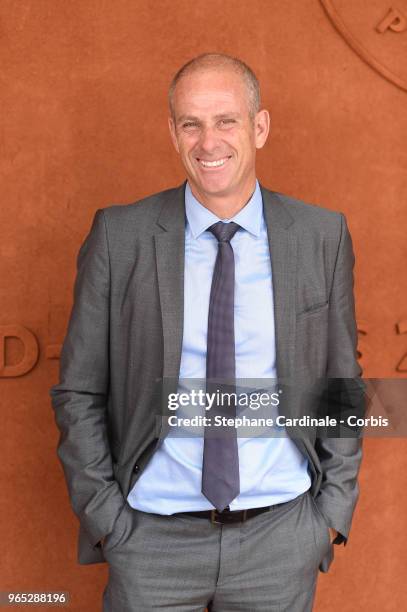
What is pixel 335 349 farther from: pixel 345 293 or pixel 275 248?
pixel 275 248

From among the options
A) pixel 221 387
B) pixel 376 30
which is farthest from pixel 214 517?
pixel 376 30

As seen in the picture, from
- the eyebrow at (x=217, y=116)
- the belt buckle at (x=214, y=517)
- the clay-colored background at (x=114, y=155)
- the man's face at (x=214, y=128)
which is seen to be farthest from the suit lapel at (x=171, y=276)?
the clay-colored background at (x=114, y=155)

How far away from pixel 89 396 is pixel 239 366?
0.41 metres

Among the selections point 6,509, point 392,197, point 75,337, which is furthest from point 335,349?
point 6,509

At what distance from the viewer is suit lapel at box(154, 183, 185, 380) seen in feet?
6.36

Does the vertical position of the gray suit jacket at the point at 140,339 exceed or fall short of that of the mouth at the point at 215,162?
it falls short

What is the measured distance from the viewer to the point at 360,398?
2223 millimetres

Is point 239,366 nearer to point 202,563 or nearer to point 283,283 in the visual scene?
point 283,283

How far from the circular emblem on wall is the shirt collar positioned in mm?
978

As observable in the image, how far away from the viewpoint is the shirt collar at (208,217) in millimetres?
2041

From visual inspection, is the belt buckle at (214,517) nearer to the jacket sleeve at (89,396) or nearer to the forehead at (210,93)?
the jacket sleeve at (89,396)

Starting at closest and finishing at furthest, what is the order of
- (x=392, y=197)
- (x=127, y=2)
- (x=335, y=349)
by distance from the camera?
1. (x=335, y=349)
2. (x=127, y=2)
3. (x=392, y=197)

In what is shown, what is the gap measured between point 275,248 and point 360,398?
0.53 meters

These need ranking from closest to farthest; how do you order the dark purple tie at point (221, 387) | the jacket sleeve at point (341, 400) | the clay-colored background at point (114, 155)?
1. the dark purple tie at point (221, 387)
2. the jacket sleeve at point (341, 400)
3. the clay-colored background at point (114, 155)
